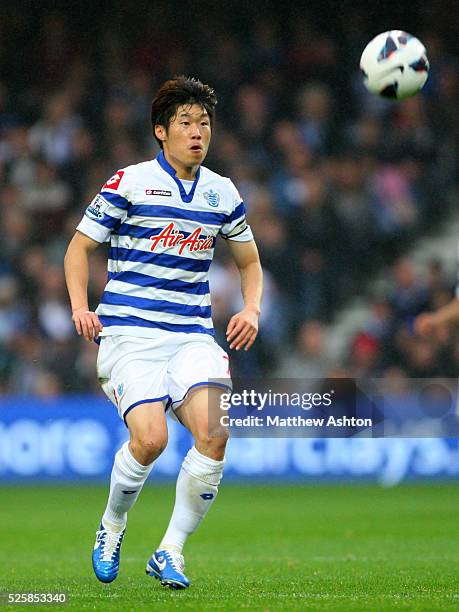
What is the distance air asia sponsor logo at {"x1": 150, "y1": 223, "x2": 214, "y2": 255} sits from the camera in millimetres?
5750

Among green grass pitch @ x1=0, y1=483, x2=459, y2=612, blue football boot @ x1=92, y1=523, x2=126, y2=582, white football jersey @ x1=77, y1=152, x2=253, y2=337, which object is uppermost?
white football jersey @ x1=77, y1=152, x2=253, y2=337

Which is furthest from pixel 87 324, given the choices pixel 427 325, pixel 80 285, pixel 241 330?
pixel 427 325

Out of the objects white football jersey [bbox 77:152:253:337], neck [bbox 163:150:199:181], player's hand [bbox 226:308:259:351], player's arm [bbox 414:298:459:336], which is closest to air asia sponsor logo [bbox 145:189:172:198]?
white football jersey [bbox 77:152:253:337]

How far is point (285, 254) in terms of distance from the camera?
1468 cm

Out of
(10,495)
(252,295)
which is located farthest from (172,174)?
(10,495)

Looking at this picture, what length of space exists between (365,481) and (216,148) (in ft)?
16.6

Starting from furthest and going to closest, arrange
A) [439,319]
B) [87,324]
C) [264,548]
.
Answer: [264,548] → [439,319] → [87,324]

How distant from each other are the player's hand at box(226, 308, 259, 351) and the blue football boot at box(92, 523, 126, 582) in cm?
105

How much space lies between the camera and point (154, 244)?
5742 mm

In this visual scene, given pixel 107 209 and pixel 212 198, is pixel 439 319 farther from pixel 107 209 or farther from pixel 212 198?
pixel 107 209

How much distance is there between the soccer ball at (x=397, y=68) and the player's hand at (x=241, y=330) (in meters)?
1.81

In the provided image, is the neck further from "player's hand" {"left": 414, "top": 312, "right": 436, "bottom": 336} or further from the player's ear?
"player's hand" {"left": 414, "top": 312, "right": 436, "bottom": 336}

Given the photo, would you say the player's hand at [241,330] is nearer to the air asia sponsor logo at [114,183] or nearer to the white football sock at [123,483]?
the white football sock at [123,483]

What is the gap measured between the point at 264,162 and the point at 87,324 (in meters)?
10.3
